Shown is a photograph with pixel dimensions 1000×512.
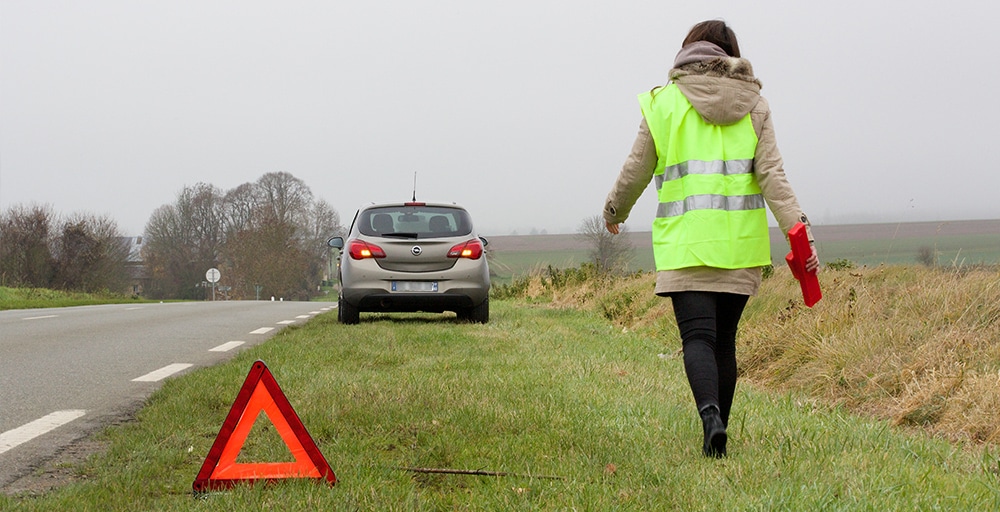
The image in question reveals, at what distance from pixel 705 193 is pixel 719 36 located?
750 mm

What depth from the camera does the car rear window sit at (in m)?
11.8

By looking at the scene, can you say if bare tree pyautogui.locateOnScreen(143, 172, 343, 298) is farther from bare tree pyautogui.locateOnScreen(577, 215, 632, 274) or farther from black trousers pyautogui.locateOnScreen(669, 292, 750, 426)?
black trousers pyautogui.locateOnScreen(669, 292, 750, 426)

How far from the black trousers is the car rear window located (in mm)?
7980

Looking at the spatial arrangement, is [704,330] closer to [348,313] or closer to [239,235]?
[348,313]

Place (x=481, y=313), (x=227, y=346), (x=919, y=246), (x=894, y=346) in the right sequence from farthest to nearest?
(x=481, y=313), (x=227, y=346), (x=919, y=246), (x=894, y=346)

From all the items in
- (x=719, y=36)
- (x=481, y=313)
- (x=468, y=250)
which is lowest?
(x=481, y=313)

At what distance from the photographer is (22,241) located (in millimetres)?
45094

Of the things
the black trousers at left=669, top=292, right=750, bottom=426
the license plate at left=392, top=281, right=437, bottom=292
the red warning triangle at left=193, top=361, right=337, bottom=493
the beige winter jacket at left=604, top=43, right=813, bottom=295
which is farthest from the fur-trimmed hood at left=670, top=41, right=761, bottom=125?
the license plate at left=392, top=281, right=437, bottom=292

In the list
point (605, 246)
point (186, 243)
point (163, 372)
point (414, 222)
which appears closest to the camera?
point (163, 372)

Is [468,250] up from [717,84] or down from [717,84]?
down

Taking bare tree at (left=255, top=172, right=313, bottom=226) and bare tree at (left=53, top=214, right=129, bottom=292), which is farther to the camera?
bare tree at (left=255, top=172, right=313, bottom=226)

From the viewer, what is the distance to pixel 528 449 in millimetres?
3953

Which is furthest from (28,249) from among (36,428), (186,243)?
(36,428)

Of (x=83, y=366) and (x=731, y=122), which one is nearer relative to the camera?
(x=731, y=122)
